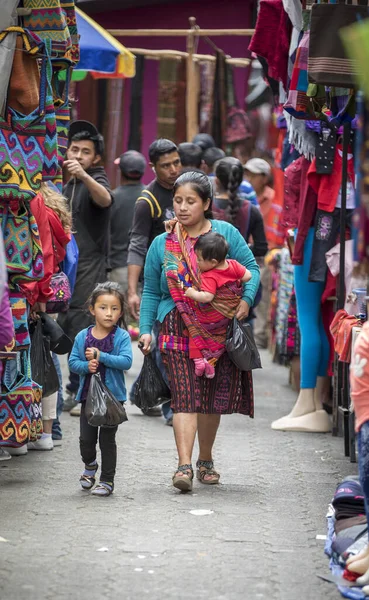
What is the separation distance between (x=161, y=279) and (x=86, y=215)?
8.83 feet

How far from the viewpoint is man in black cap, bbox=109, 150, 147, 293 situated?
1238 cm

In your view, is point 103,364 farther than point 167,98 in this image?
No

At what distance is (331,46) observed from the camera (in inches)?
276

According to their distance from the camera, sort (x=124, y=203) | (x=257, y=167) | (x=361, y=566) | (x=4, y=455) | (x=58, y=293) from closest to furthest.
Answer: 1. (x=361, y=566)
2. (x=4, y=455)
3. (x=58, y=293)
4. (x=124, y=203)
5. (x=257, y=167)

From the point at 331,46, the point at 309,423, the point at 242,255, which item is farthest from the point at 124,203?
the point at 331,46

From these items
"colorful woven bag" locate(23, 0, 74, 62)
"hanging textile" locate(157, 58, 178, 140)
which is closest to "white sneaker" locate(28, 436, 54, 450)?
"colorful woven bag" locate(23, 0, 74, 62)

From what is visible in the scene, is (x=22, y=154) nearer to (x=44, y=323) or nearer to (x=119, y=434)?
(x=44, y=323)

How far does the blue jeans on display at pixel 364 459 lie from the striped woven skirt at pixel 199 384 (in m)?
2.31

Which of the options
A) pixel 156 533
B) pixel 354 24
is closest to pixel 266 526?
pixel 156 533

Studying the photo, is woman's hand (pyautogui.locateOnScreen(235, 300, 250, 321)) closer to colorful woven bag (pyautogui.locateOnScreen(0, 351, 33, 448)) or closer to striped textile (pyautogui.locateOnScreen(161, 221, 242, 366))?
striped textile (pyautogui.locateOnScreen(161, 221, 242, 366))

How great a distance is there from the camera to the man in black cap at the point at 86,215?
985 cm

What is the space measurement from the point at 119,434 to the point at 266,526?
3.09 m

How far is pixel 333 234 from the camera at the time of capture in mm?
9586

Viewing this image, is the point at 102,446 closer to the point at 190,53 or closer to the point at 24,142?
the point at 24,142
